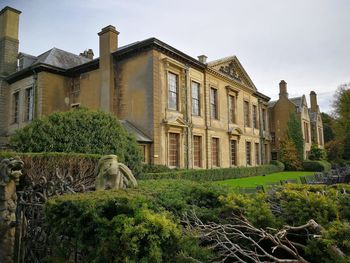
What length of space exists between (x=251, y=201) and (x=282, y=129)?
37.7 metres

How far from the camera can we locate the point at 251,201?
143 inches

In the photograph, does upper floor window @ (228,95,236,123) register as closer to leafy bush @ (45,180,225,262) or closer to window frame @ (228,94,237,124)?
window frame @ (228,94,237,124)

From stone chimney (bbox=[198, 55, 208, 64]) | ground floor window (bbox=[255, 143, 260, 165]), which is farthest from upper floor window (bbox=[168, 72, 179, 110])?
ground floor window (bbox=[255, 143, 260, 165])

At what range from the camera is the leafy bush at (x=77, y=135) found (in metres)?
11.8

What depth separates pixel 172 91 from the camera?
65.2 feet

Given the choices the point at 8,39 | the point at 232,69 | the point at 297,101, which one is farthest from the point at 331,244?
the point at 297,101

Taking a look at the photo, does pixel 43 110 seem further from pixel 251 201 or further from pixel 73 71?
pixel 251 201

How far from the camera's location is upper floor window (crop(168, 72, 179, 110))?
19.6 meters

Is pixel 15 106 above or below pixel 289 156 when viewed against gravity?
above

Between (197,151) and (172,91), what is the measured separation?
Answer: 5176 millimetres

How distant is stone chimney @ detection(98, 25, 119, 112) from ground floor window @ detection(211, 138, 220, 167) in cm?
926

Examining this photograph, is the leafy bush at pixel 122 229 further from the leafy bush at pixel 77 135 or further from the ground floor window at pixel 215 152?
the ground floor window at pixel 215 152

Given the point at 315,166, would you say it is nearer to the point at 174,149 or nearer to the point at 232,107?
the point at 232,107

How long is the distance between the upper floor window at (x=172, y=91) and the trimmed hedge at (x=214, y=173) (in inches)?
192
